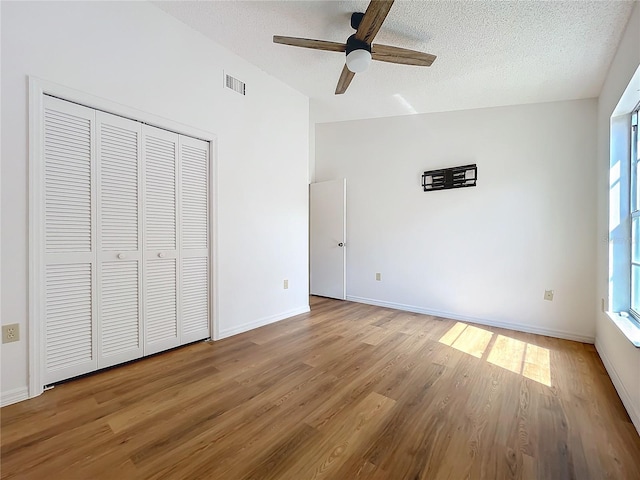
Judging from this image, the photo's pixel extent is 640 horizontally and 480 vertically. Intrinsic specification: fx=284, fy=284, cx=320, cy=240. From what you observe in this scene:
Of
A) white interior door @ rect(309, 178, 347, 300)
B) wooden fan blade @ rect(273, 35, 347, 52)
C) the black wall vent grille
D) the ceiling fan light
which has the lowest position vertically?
white interior door @ rect(309, 178, 347, 300)

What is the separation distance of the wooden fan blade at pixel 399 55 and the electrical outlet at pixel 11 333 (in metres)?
3.03

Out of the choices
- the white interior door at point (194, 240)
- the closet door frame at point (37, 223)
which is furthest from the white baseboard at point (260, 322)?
the closet door frame at point (37, 223)

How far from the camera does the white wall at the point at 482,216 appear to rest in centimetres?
300

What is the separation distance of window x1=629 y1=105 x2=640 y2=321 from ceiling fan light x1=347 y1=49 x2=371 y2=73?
81.3 inches

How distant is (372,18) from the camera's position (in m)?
1.83

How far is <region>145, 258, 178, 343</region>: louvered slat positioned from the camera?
93.7 inches

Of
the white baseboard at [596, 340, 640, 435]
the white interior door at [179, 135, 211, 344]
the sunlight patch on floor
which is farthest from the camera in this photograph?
the white interior door at [179, 135, 211, 344]

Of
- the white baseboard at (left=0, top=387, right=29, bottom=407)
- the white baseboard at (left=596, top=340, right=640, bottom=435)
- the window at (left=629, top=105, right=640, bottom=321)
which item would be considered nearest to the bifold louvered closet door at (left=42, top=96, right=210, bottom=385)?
the white baseboard at (left=0, top=387, right=29, bottom=407)

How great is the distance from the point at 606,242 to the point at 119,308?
13.3 feet

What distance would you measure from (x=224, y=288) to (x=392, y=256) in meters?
2.41

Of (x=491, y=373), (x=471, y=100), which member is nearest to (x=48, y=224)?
(x=491, y=373)

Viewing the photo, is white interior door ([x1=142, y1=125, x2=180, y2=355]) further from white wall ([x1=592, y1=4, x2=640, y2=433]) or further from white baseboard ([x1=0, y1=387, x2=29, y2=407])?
white wall ([x1=592, y1=4, x2=640, y2=433])

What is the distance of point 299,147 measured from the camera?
373 cm

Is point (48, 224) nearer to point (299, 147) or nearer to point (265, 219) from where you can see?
point (265, 219)
